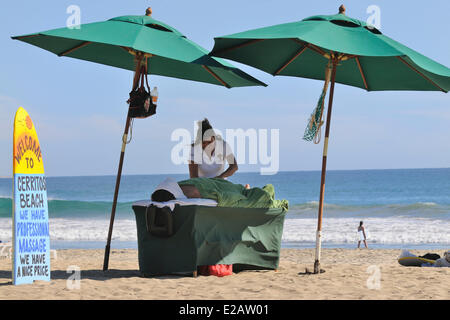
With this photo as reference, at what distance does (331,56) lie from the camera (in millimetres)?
5969

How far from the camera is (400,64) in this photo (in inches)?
250

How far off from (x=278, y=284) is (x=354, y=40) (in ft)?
7.87

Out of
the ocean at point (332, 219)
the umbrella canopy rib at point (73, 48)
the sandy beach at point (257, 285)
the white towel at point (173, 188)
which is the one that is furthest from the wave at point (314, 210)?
the white towel at point (173, 188)

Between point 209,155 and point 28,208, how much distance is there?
1.85 metres

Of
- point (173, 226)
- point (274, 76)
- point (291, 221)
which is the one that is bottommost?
point (291, 221)

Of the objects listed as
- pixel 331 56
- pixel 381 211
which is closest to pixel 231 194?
pixel 331 56

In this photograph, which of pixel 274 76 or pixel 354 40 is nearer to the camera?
pixel 354 40

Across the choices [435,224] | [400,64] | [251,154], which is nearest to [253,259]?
[251,154]

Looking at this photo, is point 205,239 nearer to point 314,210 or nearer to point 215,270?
point 215,270

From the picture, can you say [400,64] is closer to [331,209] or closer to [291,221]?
[291,221]

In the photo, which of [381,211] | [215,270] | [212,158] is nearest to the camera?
[215,270]
